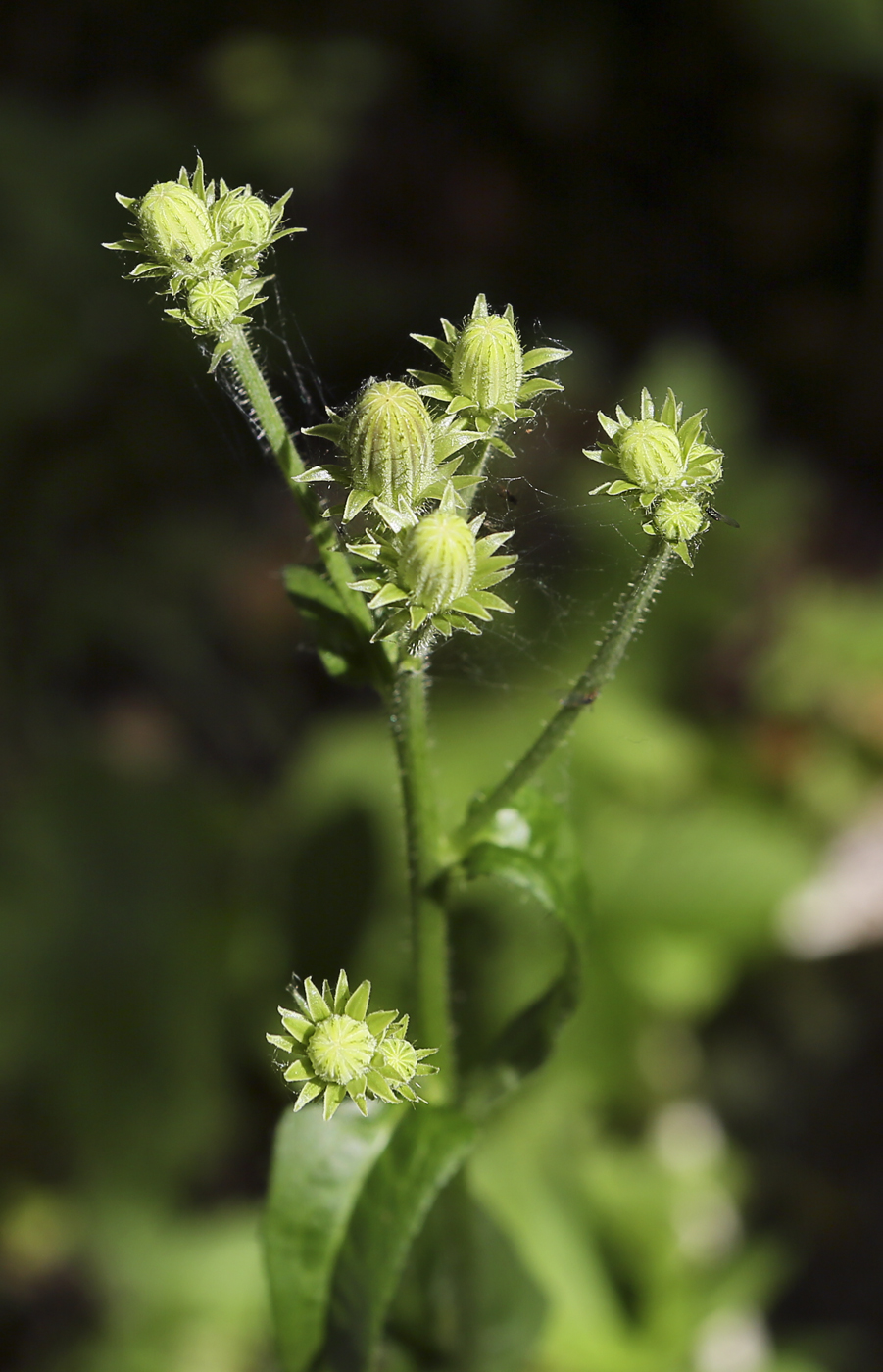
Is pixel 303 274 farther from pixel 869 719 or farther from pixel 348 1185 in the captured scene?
pixel 348 1185

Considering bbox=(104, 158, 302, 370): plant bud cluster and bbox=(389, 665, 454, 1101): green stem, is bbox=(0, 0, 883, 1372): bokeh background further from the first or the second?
bbox=(104, 158, 302, 370): plant bud cluster

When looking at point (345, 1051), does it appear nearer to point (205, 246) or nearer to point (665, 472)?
point (665, 472)

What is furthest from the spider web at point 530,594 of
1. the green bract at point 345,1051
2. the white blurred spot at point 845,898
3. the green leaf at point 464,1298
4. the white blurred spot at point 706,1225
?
the green bract at point 345,1051

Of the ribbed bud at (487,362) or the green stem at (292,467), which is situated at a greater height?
the ribbed bud at (487,362)

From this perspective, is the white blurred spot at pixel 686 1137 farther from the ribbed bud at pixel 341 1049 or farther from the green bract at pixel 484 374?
the green bract at pixel 484 374

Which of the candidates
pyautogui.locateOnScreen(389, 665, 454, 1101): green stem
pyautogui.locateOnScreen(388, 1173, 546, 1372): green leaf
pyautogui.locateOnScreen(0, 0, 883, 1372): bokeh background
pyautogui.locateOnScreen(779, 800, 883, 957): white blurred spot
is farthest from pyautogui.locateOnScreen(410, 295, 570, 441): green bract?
pyautogui.locateOnScreen(779, 800, 883, 957): white blurred spot

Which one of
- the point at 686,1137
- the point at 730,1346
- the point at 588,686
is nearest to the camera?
the point at 588,686

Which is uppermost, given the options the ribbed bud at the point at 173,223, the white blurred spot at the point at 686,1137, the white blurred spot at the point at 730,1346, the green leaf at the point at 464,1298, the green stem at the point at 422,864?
the white blurred spot at the point at 686,1137

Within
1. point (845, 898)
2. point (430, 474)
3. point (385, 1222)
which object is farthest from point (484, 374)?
point (845, 898)
